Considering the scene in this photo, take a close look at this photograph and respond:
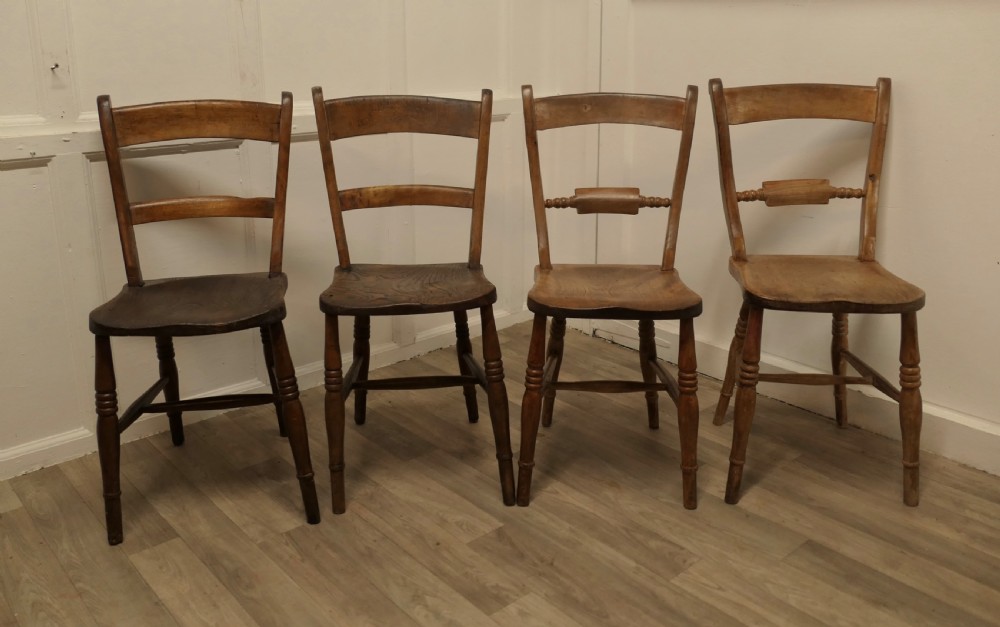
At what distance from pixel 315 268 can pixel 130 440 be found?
2.41 ft

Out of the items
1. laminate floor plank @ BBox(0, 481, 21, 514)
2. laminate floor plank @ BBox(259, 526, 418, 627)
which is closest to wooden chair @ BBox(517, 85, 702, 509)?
laminate floor plank @ BBox(259, 526, 418, 627)

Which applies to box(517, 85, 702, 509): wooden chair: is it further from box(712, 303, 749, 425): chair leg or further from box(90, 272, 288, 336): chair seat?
box(90, 272, 288, 336): chair seat

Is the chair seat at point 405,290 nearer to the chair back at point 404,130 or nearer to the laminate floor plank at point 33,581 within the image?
the chair back at point 404,130

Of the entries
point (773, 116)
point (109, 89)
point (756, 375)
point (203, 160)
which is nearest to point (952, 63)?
point (773, 116)

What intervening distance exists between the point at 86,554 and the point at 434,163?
5.29ft

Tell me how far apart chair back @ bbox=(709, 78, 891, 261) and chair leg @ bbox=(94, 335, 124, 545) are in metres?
1.53

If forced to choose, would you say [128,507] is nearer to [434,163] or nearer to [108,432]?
[108,432]

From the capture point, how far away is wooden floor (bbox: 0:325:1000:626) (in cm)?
193

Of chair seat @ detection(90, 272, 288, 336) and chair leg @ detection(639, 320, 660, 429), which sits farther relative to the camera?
chair leg @ detection(639, 320, 660, 429)

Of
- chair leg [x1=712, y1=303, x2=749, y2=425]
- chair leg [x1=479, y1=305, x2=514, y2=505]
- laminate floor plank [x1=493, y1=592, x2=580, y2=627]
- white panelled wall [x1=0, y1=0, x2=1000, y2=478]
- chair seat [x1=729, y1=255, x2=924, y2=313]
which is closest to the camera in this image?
laminate floor plank [x1=493, y1=592, x2=580, y2=627]

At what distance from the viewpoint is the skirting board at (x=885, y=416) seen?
2.47 metres

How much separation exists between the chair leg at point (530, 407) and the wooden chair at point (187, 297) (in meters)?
0.50

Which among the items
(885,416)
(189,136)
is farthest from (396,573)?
(885,416)

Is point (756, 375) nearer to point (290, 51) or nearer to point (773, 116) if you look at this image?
point (773, 116)
